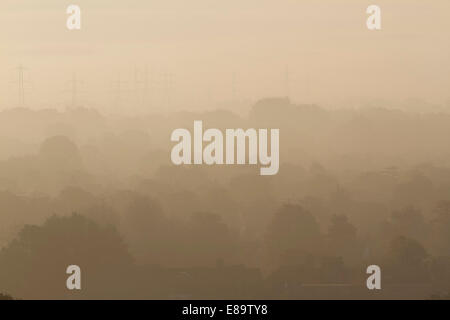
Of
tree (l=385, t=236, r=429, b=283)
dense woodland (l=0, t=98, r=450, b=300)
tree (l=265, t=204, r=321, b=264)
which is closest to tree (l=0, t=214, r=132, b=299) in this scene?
dense woodland (l=0, t=98, r=450, b=300)

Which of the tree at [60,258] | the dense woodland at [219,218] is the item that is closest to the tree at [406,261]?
the dense woodland at [219,218]

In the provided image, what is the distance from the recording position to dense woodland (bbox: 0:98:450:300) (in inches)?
355

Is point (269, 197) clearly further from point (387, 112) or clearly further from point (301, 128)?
point (387, 112)

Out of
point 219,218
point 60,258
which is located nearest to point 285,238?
point 219,218

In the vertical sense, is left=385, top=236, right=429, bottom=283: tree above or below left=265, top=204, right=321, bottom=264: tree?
below

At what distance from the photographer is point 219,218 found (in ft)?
29.7

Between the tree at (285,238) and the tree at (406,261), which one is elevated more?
the tree at (285,238)

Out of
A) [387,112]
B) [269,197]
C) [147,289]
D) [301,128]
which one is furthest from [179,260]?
[387,112]

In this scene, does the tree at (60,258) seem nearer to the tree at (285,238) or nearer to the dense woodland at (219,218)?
the dense woodland at (219,218)

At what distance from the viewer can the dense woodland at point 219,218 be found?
901 cm

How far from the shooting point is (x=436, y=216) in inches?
357

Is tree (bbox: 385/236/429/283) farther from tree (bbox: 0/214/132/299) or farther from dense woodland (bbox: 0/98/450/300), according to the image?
tree (bbox: 0/214/132/299)

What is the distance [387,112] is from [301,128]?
76 centimetres

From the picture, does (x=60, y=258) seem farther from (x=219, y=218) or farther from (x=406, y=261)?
(x=406, y=261)
